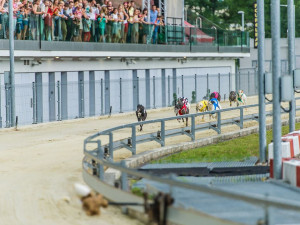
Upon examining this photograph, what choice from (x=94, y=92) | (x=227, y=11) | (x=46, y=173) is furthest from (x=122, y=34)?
(x=227, y=11)

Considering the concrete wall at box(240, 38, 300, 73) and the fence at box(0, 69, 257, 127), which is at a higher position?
the concrete wall at box(240, 38, 300, 73)

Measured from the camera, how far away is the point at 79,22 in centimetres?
3738

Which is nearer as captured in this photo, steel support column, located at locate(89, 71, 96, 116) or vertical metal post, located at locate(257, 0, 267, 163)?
vertical metal post, located at locate(257, 0, 267, 163)

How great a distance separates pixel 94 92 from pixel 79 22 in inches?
186

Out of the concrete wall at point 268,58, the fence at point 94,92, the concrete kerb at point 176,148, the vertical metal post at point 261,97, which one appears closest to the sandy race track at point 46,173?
the concrete kerb at point 176,148

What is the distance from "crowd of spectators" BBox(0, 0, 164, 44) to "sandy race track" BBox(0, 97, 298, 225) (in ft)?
11.9

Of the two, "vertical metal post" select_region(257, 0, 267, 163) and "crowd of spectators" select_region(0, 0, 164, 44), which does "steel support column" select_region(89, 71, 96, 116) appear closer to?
"crowd of spectators" select_region(0, 0, 164, 44)

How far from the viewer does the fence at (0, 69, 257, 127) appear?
3544 centimetres

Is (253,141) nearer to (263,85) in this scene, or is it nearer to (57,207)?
(263,85)

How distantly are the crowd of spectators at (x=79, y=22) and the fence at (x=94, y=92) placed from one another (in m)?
1.85

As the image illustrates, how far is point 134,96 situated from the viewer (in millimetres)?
44812

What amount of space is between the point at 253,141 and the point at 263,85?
6.49 m

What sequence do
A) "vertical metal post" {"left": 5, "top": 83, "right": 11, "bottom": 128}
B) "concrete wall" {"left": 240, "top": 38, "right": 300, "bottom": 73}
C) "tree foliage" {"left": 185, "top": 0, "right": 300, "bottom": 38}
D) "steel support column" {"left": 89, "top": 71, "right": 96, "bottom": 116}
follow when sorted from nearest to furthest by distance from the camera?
"vertical metal post" {"left": 5, "top": 83, "right": 11, "bottom": 128} < "steel support column" {"left": 89, "top": 71, "right": 96, "bottom": 116} < "concrete wall" {"left": 240, "top": 38, "right": 300, "bottom": 73} < "tree foliage" {"left": 185, "top": 0, "right": 300, "bottom": 38}

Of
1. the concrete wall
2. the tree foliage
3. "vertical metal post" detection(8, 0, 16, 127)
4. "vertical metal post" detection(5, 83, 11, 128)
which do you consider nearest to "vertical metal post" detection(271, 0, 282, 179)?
"vertical metal post" detection(8, 0, 16, 127)
